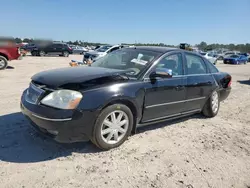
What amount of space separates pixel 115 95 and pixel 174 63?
165 centimetres

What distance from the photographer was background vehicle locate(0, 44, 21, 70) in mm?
11523

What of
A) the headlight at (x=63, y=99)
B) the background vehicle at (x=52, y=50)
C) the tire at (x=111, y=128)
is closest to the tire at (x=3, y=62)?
the headlight at (x=63, y=99)

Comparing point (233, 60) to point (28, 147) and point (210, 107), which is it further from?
point (28, 147)

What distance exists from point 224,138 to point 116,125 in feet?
6.97

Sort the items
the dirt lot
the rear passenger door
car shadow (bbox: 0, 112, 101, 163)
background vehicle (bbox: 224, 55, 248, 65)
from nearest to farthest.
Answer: the dirt lot, car shadow (bbox: 0, 112, 101, 163), the rear passenger door, background vehicle (bbox: 224, 55, 248, 65)

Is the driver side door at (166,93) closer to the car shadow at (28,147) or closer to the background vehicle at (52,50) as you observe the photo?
the car shadow at (28,147)

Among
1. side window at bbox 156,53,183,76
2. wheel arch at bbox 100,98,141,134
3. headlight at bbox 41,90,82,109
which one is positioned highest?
side window at bbox 156,53,183,76

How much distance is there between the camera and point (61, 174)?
8.80 ft

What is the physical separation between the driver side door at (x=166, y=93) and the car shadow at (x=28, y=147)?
44.7 inches

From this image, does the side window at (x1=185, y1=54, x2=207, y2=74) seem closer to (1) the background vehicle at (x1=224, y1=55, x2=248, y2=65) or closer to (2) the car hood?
(2) the car hood

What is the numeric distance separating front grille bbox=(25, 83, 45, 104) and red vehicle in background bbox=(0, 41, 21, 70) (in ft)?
31.3

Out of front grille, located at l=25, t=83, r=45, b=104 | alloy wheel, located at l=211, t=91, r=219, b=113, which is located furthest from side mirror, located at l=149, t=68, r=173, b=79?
alloy wheel, located at l=211, t=91, r=219, b=113

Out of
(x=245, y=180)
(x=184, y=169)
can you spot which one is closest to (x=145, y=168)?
(x=184, y=169)

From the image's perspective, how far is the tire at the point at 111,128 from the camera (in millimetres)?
3098
